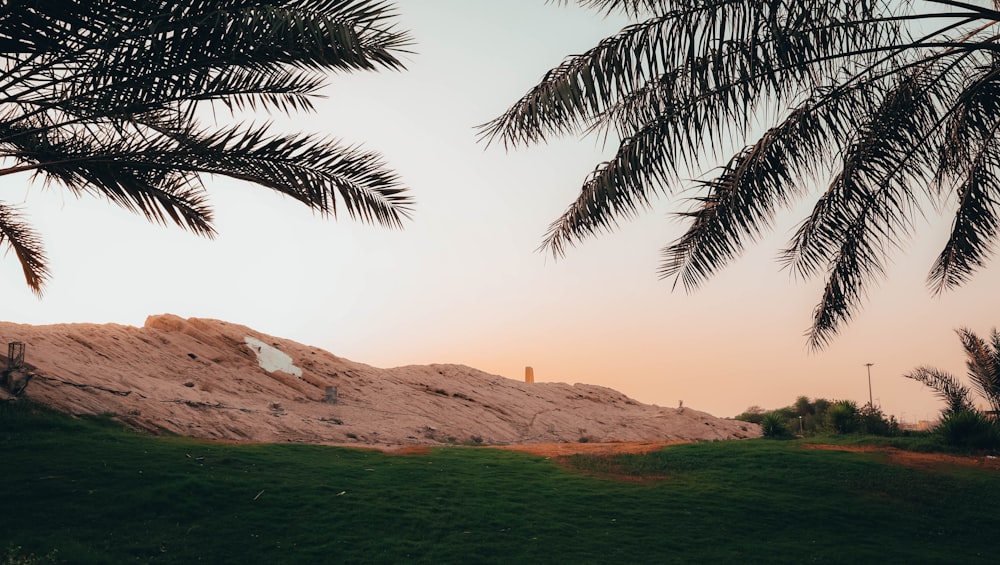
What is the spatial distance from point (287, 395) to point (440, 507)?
39.4 ft

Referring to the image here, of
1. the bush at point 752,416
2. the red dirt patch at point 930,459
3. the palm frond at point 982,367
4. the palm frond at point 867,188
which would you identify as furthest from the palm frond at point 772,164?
the bush at point 752,416

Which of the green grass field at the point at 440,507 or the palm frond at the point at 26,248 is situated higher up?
the palm frond at the point at 26,248

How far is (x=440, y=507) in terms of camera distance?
10.1 metres

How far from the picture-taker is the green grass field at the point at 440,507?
324 inches

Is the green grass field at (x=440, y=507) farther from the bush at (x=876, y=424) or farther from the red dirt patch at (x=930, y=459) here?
the bush at (x=876, y=424)

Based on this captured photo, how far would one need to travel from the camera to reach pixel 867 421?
18625 millimetres

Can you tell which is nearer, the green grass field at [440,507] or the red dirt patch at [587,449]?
the green grass field at [440,507]

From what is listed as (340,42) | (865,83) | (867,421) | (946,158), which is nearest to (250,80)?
(340,42)

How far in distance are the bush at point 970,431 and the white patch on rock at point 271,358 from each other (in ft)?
53.8

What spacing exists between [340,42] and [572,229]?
13.4 ft

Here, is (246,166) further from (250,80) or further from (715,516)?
(715,516)

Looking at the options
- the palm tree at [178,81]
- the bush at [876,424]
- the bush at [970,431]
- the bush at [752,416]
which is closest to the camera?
the palm tree at [178,81]

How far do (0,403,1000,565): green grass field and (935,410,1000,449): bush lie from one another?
1994mm

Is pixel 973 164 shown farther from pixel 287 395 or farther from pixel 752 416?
pixel 752 416
